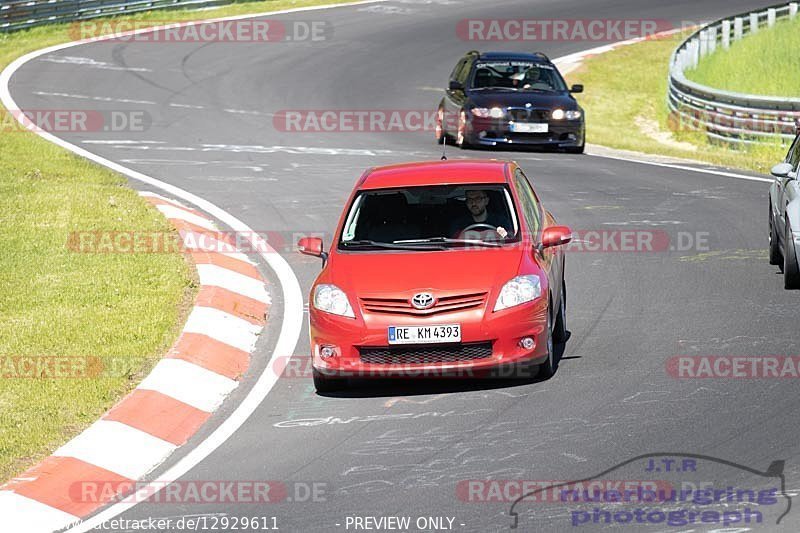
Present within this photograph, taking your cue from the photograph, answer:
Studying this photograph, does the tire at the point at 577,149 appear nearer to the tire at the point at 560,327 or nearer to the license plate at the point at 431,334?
the tire at the point at 560,327

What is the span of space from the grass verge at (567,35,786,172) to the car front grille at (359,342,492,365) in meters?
12.4

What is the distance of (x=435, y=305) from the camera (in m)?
9.98

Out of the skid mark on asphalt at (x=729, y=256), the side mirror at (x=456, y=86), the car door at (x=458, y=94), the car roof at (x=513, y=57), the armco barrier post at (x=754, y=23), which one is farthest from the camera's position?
the armco barrier post at (x=754, y=23)

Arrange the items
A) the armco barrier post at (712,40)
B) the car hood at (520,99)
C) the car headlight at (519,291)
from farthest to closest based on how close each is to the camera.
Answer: the armco barrier post at (712,40) < the car hood at (520,99) < the car headlight at (519,291)

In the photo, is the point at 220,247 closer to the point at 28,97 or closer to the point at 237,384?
the point at 237,384

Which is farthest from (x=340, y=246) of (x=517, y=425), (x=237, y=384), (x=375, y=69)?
(x=375, y=69)

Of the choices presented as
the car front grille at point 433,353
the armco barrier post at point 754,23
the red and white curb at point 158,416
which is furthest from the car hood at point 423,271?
the armco barrier post at point 754,23

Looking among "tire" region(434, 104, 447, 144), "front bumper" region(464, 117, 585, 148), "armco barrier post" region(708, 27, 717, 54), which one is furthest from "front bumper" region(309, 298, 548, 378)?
"armco barrier post" region(708, 27, 717, 54)

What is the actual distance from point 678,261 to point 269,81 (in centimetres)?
1957

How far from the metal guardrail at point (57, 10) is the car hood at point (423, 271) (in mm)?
29513

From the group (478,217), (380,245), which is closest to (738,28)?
(478,217)

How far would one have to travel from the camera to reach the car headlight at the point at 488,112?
23.8 metres

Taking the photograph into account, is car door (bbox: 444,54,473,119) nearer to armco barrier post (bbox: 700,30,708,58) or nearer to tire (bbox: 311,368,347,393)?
armco barrier post (bbox: 700,30,708,58)

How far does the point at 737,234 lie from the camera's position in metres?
15.6
